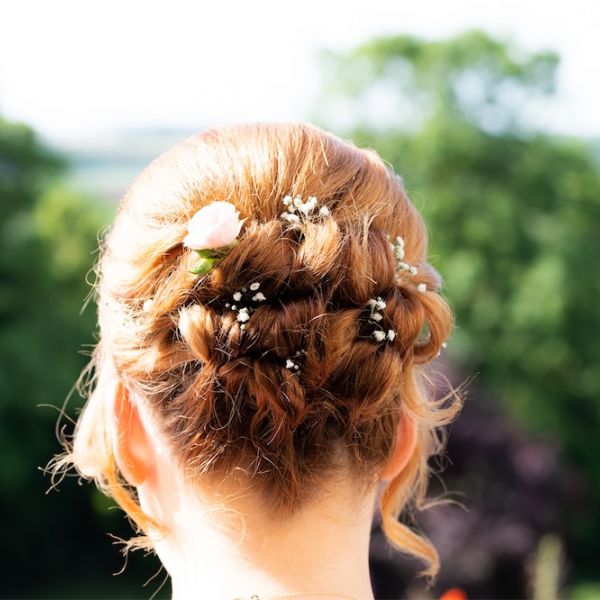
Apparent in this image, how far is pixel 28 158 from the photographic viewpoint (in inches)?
624

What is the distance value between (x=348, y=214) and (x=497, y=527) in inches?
448

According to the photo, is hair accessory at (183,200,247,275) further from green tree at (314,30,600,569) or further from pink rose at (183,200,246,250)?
green tree at (314,30,600,569)

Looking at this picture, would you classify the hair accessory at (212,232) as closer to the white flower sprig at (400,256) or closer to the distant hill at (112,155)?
the white flower sprig at (400,256)

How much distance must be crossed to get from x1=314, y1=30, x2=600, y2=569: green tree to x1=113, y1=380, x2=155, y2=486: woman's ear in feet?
49.3

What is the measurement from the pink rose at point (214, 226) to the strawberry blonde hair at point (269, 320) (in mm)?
51

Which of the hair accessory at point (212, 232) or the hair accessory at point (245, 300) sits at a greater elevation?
the hair accessory at point (212, 232)

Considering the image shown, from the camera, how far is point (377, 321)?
183 centimetres

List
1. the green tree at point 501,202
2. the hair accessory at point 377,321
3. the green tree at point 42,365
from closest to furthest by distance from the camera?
the hair accessory at point 377,321
the green tree at point 42,365
the green tree at point 501,202

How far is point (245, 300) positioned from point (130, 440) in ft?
1.30

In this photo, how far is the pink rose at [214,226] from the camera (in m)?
1.68

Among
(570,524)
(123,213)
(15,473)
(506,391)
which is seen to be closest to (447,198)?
(506,391)

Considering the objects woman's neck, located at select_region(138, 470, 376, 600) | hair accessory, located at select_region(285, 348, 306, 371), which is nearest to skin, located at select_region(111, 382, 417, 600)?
woman's neck, located at select_region(138, 470, 376, 600)

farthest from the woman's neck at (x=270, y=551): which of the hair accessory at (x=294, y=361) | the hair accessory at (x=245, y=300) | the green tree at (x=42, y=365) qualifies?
the green tree at (x=42, y=365)

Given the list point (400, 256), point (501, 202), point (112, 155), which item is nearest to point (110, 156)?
point (112, 155)
